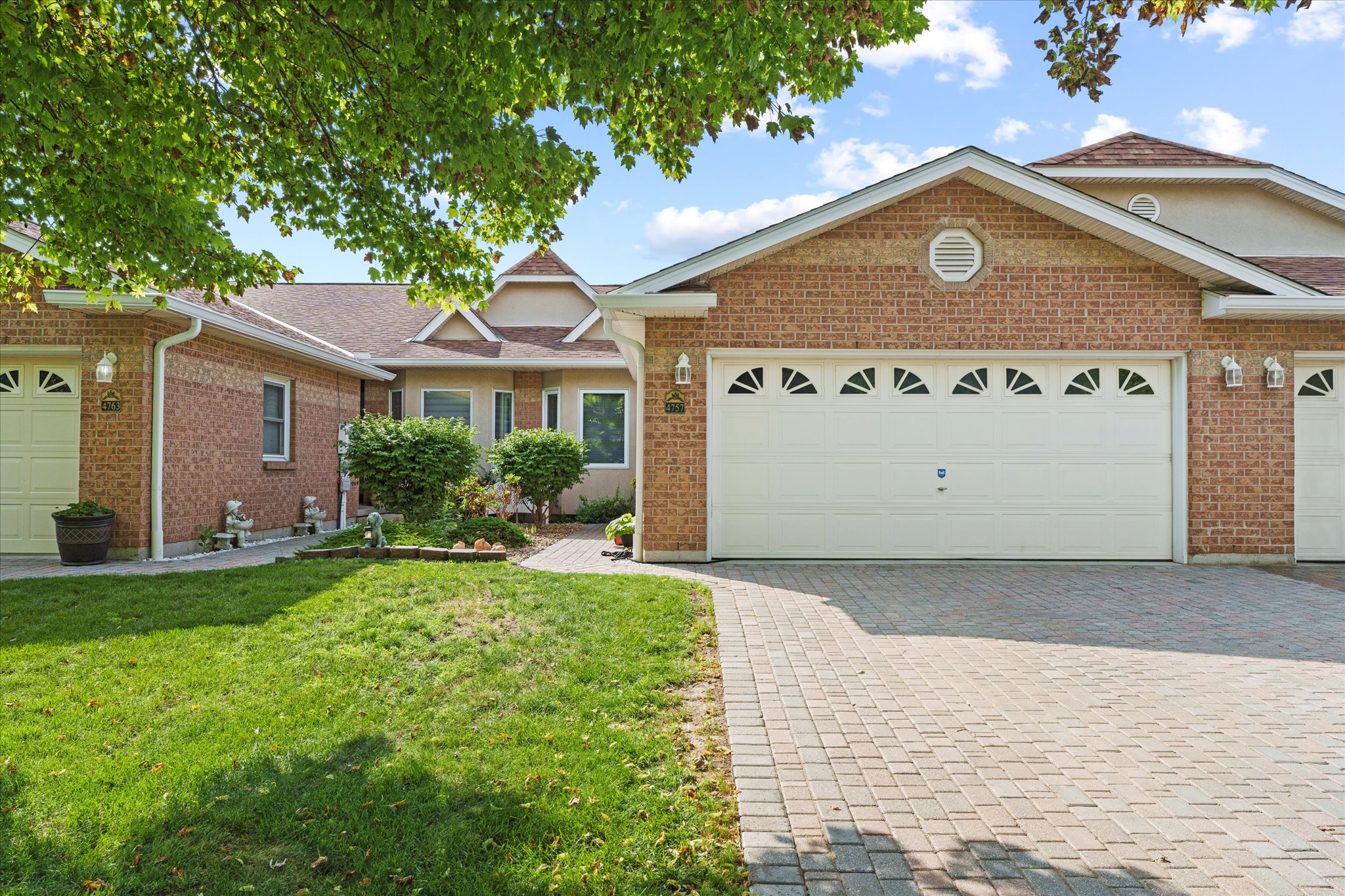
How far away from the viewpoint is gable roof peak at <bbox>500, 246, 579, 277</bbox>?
18688mm

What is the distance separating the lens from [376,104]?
208 inches

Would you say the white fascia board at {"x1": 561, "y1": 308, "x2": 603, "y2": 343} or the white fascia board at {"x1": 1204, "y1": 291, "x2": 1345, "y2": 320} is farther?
the white fascia board at {"x1": 561, "y1": 308, "x2": 603, "y2": 343}

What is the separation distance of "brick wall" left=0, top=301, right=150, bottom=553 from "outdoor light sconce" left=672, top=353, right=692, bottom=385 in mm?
6682

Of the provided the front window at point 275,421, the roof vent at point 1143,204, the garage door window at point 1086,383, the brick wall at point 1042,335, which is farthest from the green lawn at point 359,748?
the roof vent at point 1143,204

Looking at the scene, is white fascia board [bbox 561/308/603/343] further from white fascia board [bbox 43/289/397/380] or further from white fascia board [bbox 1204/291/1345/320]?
white fascia board [bbox 1204/291/1345/320]

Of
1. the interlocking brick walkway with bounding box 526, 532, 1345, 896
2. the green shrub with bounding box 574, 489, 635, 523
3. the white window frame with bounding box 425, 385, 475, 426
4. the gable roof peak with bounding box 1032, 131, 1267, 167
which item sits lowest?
the interlocking brick walkway with bounding box 526, 532, 1345, 896

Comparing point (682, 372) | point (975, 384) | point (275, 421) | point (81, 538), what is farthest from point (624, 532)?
point (81, 538)

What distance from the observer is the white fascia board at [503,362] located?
54.1 ft

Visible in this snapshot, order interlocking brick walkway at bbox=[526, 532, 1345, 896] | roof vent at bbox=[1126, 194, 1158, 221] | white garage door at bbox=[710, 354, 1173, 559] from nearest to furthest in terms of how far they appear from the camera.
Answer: interlocking brick walkway at bbox=[526, 532, 1345, 896] < white garage door at bbox=[710, 354, 1173, 559] < roof vent at bbox=[1126, 194, 1158, 221]

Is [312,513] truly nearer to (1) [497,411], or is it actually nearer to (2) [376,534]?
(1) [497,411]

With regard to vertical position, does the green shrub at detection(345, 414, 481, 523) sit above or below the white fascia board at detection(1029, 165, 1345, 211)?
below

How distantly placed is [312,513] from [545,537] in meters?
4.31

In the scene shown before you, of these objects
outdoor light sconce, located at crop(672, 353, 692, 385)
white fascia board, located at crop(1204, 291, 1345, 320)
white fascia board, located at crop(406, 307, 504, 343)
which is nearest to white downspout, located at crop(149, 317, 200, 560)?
outdoor light sconce, located at crop(672, 353, 692, 385)

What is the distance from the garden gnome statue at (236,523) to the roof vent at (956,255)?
10.2 metres
